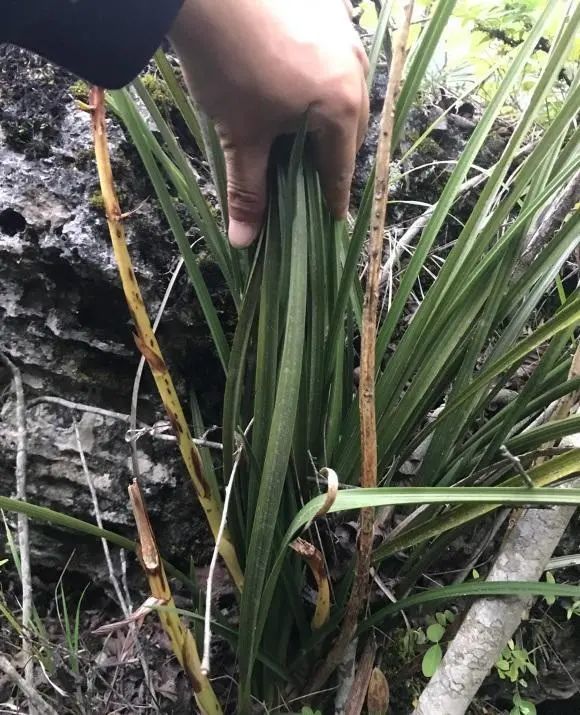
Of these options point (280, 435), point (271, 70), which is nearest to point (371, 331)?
point (280, 435)

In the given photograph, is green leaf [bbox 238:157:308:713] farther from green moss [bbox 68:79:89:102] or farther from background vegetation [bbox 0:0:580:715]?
green moss [bbox 68:79:89:102]

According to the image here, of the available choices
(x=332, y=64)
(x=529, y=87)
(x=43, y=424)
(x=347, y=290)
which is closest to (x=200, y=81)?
(x=332, y=64)

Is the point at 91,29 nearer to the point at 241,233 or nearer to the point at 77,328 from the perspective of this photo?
the point at 241,233

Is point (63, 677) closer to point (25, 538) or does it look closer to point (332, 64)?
point (25, 538)

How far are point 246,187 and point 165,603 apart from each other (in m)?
0.42

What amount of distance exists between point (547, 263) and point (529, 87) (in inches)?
27.8

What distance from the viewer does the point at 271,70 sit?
0.47 metres

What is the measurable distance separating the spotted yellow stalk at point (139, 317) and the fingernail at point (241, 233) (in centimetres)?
12

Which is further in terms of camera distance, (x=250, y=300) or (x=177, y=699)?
(x=177, y=699)

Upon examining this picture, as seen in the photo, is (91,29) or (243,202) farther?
(243,202)

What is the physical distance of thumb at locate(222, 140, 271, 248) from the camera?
0.55 metres

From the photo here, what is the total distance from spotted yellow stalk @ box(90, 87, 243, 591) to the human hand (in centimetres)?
9

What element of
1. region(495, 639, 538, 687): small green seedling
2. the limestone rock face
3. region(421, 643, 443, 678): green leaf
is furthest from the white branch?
the limestone rock face

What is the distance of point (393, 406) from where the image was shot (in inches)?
27.6
